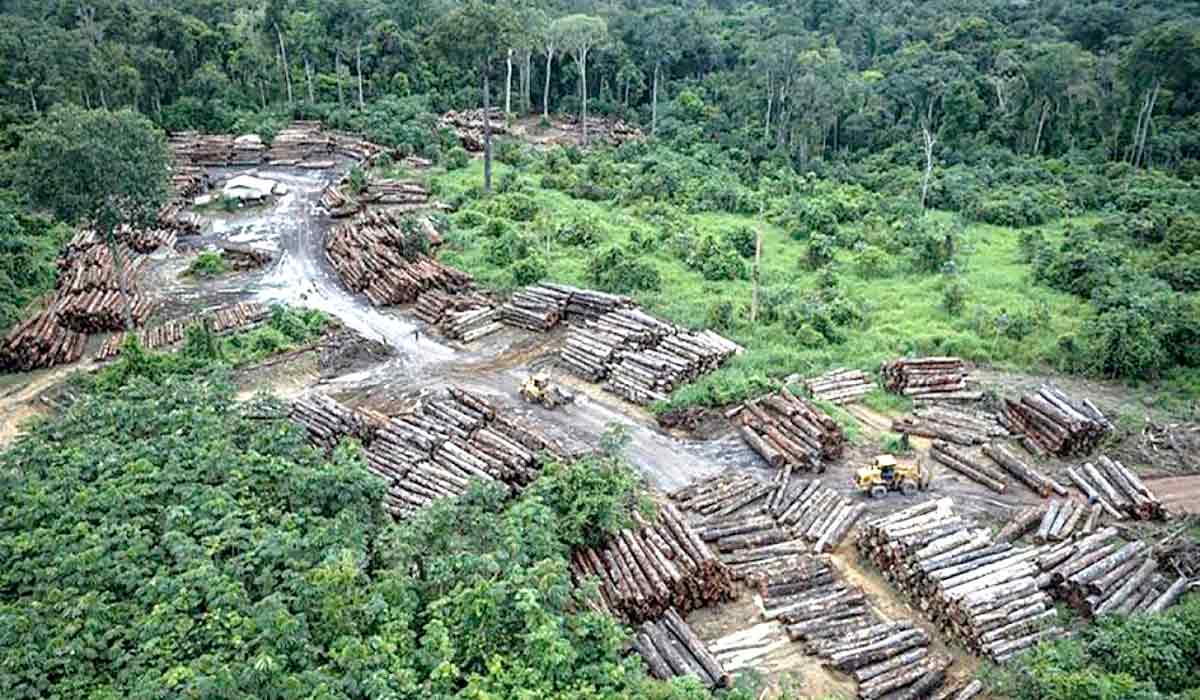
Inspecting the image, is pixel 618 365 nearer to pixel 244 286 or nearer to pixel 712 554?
pixel 712 554

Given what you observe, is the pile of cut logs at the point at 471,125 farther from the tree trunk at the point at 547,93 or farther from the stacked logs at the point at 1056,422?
the stacked logs at the point at 1056,422

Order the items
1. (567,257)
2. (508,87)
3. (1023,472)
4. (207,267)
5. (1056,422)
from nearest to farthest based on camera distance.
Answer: (1023,472) < (1056,422) < (207,267) < (567,257) < (508,87)

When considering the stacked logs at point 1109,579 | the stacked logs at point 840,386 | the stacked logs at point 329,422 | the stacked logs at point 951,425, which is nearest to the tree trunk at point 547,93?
the stacked logs at point 840,386

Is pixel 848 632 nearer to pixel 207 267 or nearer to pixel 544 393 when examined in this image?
pixel 544 393

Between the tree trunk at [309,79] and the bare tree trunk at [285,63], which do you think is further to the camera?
the tree trunk at [309,79]

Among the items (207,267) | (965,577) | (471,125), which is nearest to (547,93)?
(471,125)

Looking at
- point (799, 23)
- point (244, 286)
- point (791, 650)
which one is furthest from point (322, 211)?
point (799, 23)

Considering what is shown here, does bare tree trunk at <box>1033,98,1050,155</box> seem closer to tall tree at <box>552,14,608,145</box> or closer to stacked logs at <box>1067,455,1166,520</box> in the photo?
tall tree at <box>552,14,608,145</box>
